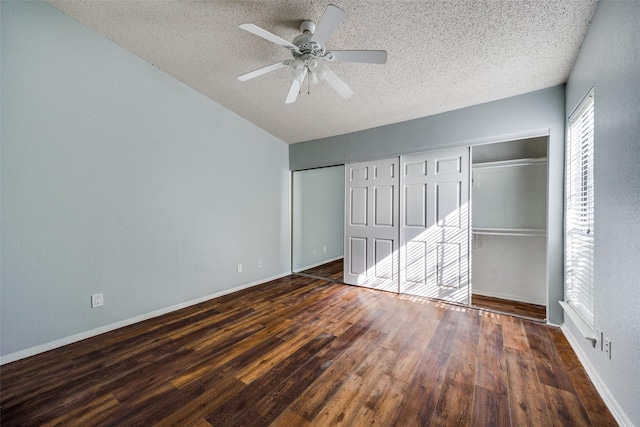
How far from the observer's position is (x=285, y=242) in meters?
4.72

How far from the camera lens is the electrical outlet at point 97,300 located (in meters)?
2.45

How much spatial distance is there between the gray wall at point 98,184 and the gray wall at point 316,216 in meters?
1.44

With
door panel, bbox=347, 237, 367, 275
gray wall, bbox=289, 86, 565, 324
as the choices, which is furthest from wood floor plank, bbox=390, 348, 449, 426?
door panel, bbox=347, 237, 367, 275

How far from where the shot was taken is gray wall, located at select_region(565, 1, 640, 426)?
128 centimetres

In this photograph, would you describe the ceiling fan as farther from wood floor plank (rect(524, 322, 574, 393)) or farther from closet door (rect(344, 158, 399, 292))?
wood floor plank (rect(524, 322, 574, 393))

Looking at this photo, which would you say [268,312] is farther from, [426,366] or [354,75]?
[354,75]

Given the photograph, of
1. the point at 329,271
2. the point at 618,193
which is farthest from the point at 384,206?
the point at 618,193

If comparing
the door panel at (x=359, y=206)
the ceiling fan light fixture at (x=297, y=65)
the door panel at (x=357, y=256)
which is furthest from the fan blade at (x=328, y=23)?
the door panel at (x=357, y=256)

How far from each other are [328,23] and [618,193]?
6.54ft

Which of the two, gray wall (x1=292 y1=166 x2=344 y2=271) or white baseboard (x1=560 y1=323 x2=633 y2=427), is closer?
white baseboard (x1=560 y1=323 x2=633 y2=427)

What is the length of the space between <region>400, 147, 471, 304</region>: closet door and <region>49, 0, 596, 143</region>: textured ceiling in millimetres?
721

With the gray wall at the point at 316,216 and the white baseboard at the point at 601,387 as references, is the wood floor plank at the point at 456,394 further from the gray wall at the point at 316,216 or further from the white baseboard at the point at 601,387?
the gray wall at the point at 316,216

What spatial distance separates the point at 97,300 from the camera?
248cm

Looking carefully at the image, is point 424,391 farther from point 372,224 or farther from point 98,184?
point 98,184
